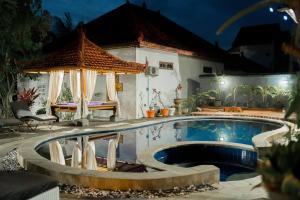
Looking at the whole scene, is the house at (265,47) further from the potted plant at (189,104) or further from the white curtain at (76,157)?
the white curtain at (76,157)

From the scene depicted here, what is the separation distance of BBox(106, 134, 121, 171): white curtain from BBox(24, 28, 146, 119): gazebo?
2909 mm

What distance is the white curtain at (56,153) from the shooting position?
7.80 m

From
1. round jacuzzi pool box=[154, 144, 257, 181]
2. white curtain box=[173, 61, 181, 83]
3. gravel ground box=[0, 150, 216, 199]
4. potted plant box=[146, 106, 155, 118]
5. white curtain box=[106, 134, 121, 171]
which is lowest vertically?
round jacuzzi pool box=[154, 144, 257, 181]

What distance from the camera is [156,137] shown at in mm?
11656

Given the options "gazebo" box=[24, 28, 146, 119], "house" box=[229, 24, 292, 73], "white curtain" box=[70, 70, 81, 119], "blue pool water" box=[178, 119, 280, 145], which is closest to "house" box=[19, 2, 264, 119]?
"gazebo" box=[24, 28, 146, 119]

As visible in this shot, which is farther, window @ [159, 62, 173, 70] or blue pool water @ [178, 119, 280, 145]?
window @ [159, 62, 173, 70]

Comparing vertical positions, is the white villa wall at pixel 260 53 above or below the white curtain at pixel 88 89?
above

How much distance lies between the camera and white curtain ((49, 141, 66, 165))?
7.80 metres

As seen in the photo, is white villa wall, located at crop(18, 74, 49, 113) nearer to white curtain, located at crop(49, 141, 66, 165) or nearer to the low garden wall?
white curtain, located at crop(49, 141, 66, 165)

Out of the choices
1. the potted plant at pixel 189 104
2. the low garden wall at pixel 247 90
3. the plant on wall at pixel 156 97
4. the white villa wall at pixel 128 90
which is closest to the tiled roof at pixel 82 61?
the white villa wall at pixel 128 90

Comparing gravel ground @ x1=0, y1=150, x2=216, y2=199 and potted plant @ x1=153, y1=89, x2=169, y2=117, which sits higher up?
potted plant @ x1=153, y1=89, x2=169, y2=117

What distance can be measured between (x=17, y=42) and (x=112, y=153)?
8.63 metres

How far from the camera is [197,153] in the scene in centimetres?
977

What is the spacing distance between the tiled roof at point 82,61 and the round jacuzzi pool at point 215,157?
5.21m
